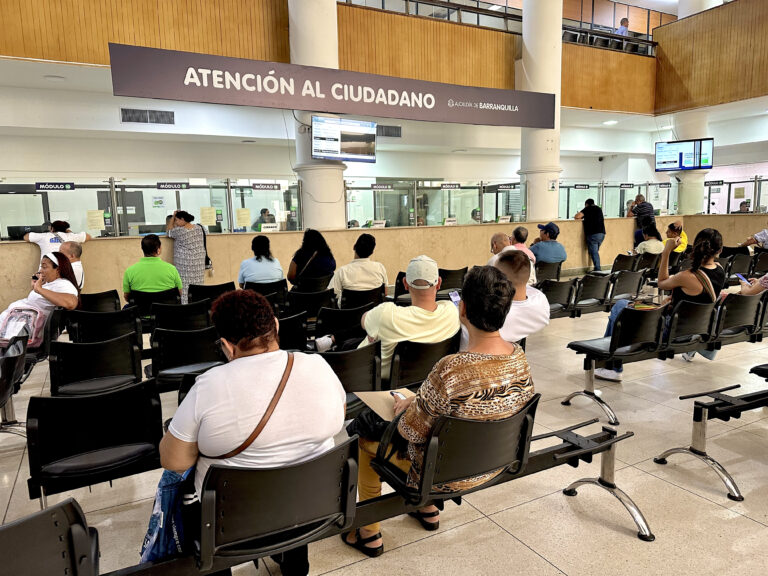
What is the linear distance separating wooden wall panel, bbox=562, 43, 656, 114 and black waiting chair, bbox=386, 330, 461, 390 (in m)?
10.9

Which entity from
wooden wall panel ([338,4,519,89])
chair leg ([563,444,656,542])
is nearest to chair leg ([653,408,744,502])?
chair leg ([563,444,656,542])

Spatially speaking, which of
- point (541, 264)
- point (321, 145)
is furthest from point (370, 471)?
point (321, 145)

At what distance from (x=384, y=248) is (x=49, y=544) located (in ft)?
29.2

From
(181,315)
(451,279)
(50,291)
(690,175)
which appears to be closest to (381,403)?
(181,315)

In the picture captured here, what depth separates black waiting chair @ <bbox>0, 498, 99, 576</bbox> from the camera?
126cm

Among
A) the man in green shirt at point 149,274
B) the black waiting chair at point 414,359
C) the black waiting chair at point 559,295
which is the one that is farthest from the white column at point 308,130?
the black waiting chair at point 414,359

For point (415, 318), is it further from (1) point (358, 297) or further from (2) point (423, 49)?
(2) point (423, 49)

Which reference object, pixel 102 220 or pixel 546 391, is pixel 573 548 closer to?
pixel 546 391

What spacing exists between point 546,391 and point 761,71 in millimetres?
11372

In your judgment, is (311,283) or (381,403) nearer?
(381,403)

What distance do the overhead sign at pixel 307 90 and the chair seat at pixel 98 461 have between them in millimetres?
5277

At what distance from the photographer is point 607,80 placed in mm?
12836

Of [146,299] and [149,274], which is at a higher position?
[149,274]

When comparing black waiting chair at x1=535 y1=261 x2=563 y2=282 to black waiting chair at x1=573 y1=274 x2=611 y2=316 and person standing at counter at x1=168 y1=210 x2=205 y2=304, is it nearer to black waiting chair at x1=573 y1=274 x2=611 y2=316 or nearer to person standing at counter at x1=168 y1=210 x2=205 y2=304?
black waiting chair at x1=573 y1=274 x2=611 y2=316
